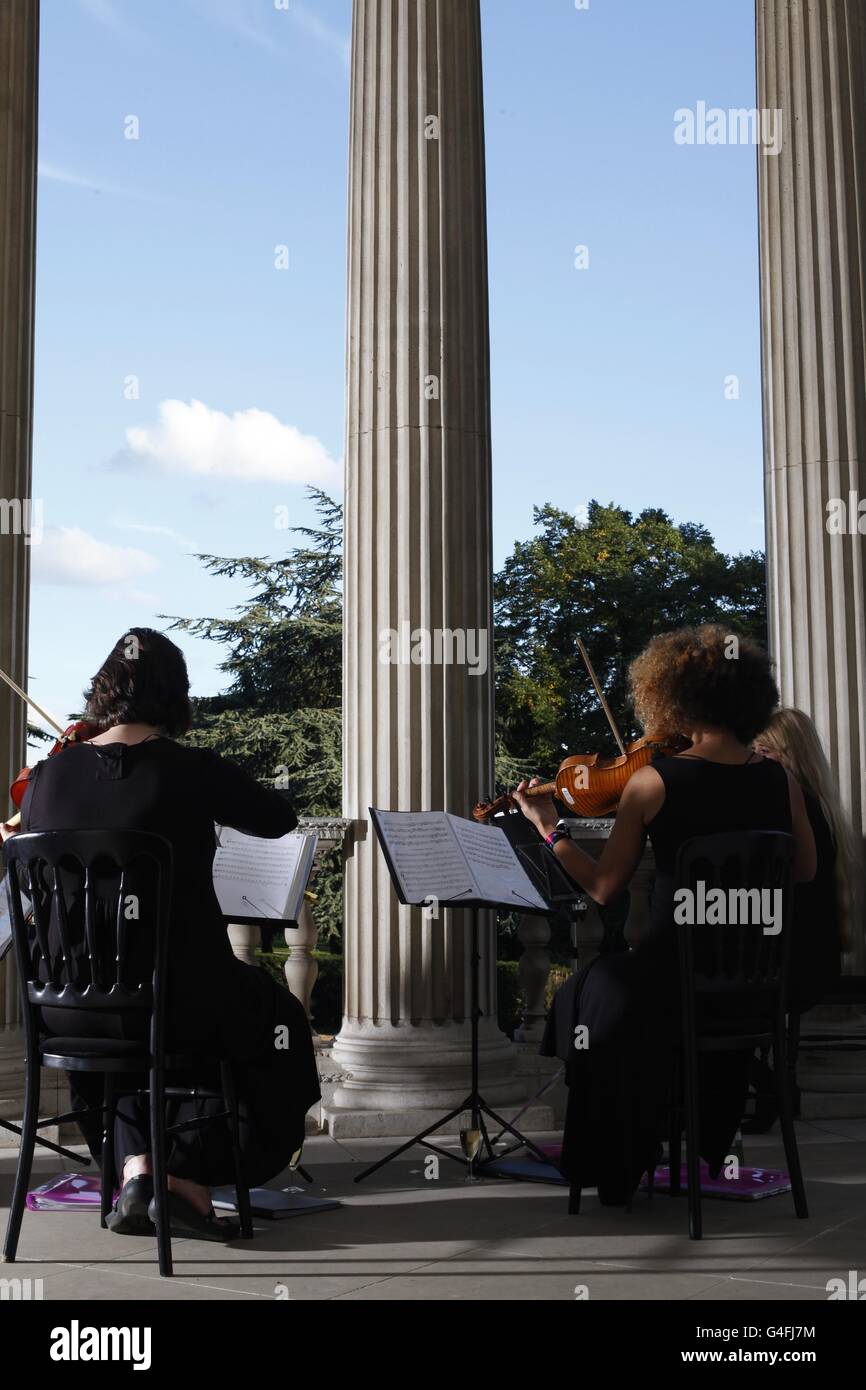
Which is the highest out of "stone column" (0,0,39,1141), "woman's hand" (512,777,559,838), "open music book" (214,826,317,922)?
"stone column" (0,0,39,1141)

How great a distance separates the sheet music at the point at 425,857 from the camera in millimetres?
9789

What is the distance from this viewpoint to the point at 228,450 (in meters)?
93.9

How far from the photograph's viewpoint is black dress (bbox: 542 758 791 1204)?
8.98 meters

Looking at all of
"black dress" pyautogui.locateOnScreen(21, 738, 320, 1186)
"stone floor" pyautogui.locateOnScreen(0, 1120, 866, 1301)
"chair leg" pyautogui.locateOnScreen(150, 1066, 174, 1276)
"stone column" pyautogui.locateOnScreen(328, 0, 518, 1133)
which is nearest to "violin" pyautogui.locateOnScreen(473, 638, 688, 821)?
"stone column" pyautogui.locateOnScreen(328, 0, 518, 1133)

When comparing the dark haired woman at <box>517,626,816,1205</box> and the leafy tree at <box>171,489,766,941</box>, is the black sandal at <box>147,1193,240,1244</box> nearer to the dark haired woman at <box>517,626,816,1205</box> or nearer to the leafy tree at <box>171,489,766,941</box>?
the dark haired woman at <box>517,626,816,1205</box>

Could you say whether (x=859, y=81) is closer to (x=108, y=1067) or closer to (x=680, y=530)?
(x=108, y=1067)

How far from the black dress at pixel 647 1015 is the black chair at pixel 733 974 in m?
0.22

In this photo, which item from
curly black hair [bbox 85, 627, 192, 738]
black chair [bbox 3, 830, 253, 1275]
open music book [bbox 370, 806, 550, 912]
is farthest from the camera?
open music book [bbox 370, 806, 550, 912]

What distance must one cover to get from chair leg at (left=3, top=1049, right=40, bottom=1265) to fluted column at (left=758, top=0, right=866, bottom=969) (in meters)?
9.21

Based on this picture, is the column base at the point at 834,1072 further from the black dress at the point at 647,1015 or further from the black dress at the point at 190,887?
the black dress at the point at 190,887

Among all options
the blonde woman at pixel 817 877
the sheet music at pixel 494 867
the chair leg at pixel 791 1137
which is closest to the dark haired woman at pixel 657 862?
the chair leg at pixel 791 1137

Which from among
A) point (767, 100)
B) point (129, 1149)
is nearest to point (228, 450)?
point (767, 100)

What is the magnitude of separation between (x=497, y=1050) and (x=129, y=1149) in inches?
202

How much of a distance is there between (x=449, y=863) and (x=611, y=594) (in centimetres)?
5240
